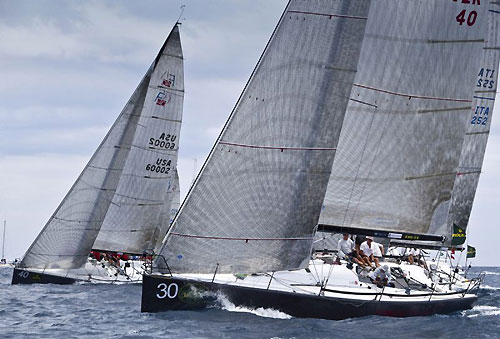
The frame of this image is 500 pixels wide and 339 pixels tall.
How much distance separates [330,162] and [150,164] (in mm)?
14233

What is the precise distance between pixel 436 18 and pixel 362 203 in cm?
548

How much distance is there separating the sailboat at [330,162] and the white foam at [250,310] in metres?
0.12

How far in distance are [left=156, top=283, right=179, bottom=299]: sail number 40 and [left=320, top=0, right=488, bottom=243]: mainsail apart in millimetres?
4997

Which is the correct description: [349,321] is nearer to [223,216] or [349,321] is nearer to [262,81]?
[223,216]

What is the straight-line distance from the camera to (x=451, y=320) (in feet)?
60.0

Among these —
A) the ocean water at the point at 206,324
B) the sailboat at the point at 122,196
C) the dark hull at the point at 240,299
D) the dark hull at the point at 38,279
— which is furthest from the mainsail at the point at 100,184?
the dark hull at the point at 240,299

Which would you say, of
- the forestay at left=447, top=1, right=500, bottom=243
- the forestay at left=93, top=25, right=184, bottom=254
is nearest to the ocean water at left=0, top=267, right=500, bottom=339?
the forestay at left=447, top=1, right=500, bottom=243

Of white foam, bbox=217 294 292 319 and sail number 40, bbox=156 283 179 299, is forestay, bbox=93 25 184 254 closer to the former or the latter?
sail number 40, bbox=156 283 179 299

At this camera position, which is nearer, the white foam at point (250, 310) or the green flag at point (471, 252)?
the white foam at point (250, 310)

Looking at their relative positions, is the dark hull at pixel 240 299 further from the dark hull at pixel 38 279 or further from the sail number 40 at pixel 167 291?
the dark hull at pixel 38 279

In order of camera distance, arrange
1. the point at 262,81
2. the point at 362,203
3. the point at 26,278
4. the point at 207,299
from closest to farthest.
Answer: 1. the point at 207,299
2. the point at 262,81
3. the point at 362,203
4. the point at 26,278

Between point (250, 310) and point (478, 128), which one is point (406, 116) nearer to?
point (250, 310)

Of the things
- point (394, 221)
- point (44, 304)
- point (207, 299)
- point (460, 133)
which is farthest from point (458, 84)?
point (44, 304)

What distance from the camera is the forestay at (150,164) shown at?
29984 mm
